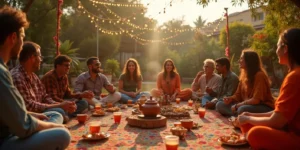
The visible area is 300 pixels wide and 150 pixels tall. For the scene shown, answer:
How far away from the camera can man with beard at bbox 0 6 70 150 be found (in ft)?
6.38

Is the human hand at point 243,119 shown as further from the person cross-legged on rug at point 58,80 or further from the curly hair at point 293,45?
the person cross-legged on rug at point 58,80

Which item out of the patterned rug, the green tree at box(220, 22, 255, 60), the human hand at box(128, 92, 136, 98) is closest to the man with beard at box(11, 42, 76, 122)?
the patterned rug

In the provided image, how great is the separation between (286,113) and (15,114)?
2261 millimetres

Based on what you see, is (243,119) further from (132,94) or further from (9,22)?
(132,94)

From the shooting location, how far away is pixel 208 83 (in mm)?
7176

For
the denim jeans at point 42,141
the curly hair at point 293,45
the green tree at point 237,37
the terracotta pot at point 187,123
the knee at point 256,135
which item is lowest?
the terracotta pot at point 187,123

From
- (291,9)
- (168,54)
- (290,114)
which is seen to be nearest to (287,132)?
(290,114)

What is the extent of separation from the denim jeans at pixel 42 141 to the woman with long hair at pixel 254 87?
304 cm

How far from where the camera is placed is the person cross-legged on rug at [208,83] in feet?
21.8

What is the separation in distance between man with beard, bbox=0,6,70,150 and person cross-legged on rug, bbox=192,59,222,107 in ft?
15.2

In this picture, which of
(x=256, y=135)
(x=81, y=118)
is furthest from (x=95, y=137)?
(x=256, y=135)

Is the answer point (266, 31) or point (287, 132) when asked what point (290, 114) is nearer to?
point (287, 132)

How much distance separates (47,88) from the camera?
5039 millimetres

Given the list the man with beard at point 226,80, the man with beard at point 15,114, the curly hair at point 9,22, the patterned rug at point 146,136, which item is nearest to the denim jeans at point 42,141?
the man with beard at point 15,114
